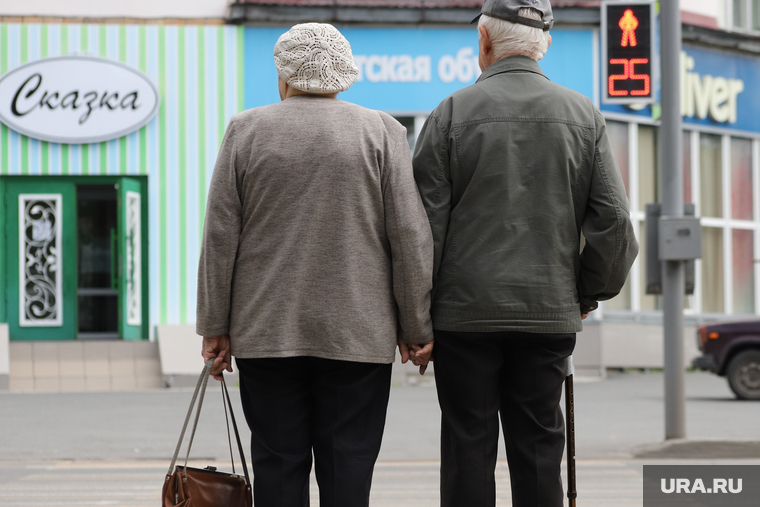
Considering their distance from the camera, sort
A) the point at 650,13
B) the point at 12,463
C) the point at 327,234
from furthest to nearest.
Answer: the point at 650,13
the point at 12,463
the point at 327,234

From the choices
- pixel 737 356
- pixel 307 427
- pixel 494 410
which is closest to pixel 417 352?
pixel 494 410

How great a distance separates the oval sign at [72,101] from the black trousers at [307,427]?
38.0 ft

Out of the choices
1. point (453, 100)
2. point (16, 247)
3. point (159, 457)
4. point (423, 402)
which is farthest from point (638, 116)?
point (453, 100)

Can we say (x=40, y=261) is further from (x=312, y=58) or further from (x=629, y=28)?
(x=312, y=58)

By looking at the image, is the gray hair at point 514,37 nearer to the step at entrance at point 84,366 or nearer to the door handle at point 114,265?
the step at entrance at point 84,366

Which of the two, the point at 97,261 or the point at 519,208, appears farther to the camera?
the point at 97,261

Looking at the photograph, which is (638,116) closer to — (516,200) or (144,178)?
(144,178)

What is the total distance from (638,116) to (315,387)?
1407 centimetres

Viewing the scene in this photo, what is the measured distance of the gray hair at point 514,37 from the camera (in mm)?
3299

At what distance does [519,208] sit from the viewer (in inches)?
123

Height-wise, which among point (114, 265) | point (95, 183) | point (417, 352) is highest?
point (95, 183)

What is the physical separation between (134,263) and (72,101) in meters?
2.56

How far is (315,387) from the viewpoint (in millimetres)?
3084

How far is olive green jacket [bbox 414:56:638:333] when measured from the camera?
3104mm
